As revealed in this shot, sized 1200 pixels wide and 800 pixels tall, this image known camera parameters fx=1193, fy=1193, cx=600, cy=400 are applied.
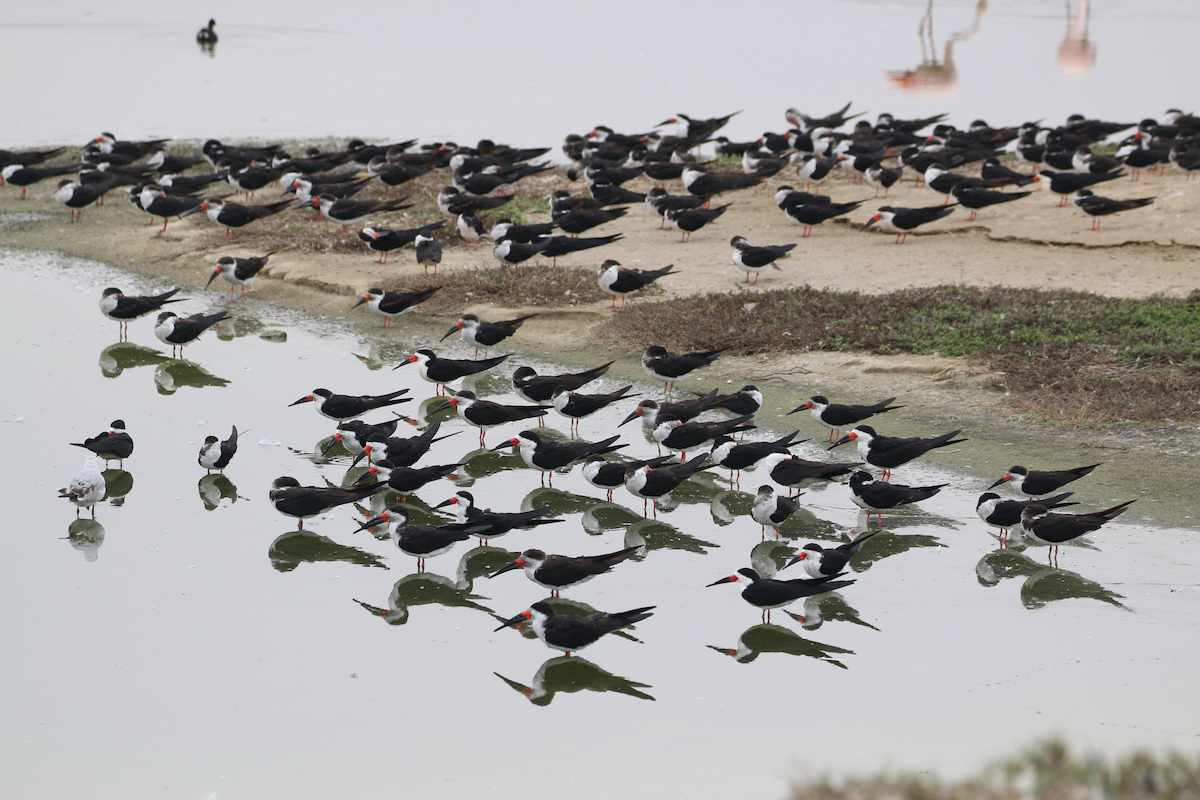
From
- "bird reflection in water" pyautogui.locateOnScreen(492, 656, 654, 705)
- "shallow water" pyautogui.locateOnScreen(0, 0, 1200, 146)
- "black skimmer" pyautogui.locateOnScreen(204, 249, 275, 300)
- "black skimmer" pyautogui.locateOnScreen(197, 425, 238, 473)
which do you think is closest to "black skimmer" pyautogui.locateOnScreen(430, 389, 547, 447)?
"black skimmer" pyautogui.locateOnScreen(197, 425, 238, 473)

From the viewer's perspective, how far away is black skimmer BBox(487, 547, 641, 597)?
8938mm

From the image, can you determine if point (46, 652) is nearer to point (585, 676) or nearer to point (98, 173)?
point (585, 676)

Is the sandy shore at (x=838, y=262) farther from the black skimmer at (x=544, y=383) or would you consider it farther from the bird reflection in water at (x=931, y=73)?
the bird reflection in water at (x=931, y=73)

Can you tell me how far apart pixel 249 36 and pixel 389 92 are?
1366cm

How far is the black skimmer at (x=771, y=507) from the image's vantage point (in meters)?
9.84

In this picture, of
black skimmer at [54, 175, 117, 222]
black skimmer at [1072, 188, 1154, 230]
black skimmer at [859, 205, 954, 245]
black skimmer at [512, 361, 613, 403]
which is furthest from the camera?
black skimmer at [54, 175, 117, 222]

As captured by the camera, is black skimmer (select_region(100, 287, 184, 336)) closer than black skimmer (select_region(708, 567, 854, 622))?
No

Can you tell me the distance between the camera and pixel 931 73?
40.9 m

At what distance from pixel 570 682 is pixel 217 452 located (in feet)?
14.9

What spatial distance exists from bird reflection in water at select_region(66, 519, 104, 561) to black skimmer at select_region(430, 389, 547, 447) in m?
3.56

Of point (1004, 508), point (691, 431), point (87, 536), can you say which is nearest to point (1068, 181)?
point (691, 431)

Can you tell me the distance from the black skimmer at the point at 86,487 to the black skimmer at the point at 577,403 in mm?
4478

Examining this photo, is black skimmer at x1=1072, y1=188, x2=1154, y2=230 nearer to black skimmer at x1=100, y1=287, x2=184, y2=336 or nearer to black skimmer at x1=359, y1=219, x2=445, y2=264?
black skimmer at x1=359, y1=219, x2=445, y2=264

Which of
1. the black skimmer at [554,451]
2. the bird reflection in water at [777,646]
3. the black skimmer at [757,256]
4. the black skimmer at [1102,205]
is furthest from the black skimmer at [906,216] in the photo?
the bird reflection in water at [777,646]
